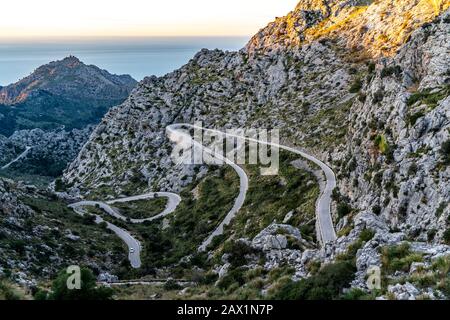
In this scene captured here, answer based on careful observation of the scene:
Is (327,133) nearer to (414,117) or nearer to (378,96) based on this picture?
(378,96)

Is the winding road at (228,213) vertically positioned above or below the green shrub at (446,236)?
below

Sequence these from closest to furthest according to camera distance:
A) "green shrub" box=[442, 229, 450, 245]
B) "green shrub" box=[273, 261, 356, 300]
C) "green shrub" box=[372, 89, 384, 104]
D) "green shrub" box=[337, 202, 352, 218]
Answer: "green shrub" box=[273, 261, 356, 300]
"green shrub" box=[442, 229, 450, 245]
"green shrub" box=[337, 202, 352, 218]
"green shrub" box=[372, 89, 384, 104]

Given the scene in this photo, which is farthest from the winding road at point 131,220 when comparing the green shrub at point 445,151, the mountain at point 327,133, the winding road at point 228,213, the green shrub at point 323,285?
the green shrub at point 445,151

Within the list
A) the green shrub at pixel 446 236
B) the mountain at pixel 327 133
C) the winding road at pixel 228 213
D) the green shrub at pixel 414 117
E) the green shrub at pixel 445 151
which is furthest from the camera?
the winding road at pixel 228 213

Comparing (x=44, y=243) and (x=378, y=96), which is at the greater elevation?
(x=378, y=96)

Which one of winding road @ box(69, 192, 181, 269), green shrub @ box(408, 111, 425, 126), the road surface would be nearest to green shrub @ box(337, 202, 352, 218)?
the road surface

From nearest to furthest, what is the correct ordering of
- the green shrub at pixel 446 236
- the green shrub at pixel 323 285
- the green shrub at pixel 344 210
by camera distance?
the green shrub at pixel 323 285, the green shrub at pixel 446 236, the green shrub at pixel 344 210

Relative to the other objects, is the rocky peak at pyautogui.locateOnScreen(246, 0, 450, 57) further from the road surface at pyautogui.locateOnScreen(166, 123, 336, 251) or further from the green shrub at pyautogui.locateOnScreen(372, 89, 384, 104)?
the green shrub at pyautogui.locateOnScreen(372, 89, 384, 104)

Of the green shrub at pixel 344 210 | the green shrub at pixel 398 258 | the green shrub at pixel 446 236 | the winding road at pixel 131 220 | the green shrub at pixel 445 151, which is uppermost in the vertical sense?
the green shrub at pixel 445 151

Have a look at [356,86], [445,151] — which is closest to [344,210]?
[445,151]

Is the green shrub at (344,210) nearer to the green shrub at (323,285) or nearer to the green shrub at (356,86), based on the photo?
the green shrub at (323,285)

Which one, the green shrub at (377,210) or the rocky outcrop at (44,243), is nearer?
the green shrub at (377,210)
